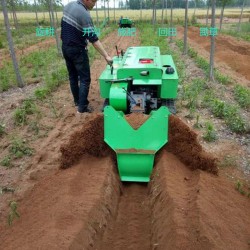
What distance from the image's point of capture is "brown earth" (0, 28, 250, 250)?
3.08m

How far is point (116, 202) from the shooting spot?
394 centimetres

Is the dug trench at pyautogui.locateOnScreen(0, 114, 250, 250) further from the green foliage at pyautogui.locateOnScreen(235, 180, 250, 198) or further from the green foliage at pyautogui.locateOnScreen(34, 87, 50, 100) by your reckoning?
the green foliage at pyautogui.locateOnScreen(34, 87, 50, 100)

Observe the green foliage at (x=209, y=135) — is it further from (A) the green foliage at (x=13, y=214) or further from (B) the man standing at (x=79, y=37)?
(A) the green foliage at (x=13, y=214)

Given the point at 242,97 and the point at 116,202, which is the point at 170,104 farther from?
the point at 242,97

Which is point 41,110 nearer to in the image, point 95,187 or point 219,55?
point 95,187

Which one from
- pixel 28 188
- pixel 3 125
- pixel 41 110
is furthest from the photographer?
pixel 41 110

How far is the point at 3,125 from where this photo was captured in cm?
628

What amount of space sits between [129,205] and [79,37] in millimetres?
3297

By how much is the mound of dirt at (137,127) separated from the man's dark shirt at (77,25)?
1.91 meters

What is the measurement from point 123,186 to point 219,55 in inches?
466

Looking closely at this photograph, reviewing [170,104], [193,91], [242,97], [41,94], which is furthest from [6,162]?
[242,97]

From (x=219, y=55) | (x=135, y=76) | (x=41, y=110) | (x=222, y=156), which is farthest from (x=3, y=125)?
(x=219, y=55)

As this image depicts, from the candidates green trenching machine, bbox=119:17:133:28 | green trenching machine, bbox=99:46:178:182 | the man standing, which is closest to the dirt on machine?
green trenching machine, bbox=99:46:178:182

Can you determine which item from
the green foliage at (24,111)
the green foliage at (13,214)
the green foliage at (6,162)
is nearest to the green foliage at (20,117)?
the green foliage at (24,111)
